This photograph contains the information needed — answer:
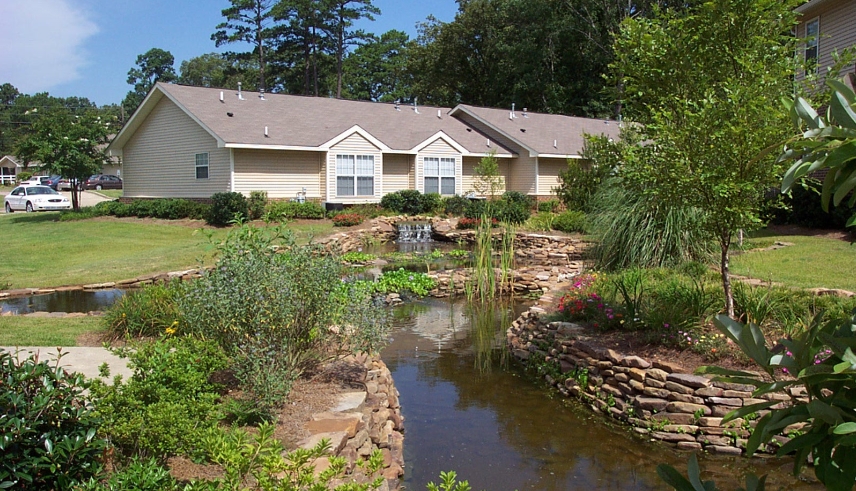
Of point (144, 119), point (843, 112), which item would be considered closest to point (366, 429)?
→ point (843, 112)

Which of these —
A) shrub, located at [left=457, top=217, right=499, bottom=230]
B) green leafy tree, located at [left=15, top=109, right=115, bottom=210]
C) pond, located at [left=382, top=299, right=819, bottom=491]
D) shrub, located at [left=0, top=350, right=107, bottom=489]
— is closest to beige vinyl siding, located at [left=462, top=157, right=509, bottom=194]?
shrub, located at [left=457, top=217, right=499, bottom=230]

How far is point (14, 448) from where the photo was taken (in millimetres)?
2928

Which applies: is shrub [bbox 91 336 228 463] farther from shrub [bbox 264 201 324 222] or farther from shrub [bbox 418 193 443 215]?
shrub [bbox 418 193 443 215]

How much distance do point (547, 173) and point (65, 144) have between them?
64.8 ft

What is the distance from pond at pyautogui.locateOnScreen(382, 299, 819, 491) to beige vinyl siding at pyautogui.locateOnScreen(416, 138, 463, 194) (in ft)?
61.7

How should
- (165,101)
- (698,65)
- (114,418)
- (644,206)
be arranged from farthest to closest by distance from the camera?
(165,101) < (644,206) < (698,65) < (114,418)

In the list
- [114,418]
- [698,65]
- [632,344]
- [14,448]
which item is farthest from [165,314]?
[698,65]

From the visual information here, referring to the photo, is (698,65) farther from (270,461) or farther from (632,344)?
(270,461)

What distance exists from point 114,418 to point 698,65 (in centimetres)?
657

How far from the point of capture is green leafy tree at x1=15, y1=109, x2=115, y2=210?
23.6 m

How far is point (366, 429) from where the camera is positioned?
17.1 feet

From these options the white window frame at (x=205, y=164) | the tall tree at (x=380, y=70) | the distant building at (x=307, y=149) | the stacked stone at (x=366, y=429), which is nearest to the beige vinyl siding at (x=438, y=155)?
the distant building at (x=307, y=149)

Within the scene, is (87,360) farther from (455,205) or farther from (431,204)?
(431,204)

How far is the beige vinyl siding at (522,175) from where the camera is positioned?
29984mm
